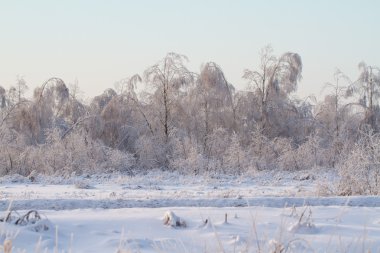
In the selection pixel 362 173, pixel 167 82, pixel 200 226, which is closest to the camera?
pixel 200 226

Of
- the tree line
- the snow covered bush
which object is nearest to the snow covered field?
the snow covered bush

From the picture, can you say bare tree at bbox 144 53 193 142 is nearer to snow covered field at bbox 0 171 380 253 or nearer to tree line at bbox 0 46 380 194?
tree line at bbox 0 46 380 194

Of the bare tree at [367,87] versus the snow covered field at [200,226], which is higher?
the bare tree at [367,87]

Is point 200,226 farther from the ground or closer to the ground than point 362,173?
closer to the ground

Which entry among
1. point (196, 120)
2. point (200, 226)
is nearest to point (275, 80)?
point (196, 120)

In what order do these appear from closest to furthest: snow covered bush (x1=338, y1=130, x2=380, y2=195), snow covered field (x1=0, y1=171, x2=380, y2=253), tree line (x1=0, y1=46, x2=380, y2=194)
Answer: snow covered field (x1=0, y1=171, x2=380, y2=253)
snow covered bush (x1=338, y1=130, x2=380, y2=195)
tree line (x1=0, y1=46, x2=380, y2=194)

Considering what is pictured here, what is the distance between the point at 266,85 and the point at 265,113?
1.81 meters

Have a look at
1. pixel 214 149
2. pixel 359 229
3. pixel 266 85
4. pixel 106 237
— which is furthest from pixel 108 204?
pixel 266 85

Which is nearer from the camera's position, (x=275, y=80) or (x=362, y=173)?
(x=362, y=173)

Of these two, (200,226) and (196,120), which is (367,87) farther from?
(200,226)

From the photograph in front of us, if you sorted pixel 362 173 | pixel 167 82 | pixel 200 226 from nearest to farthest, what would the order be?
pixel 200 226, pixel 362 173, pixel 167 82

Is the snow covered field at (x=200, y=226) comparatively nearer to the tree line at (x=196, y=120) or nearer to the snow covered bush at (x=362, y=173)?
the snow covered bush at (x=362, y=173)

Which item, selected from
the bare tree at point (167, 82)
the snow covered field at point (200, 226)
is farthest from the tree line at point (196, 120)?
the snow covered field at point (200, 226)

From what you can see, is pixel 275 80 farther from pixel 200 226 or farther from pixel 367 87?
pixel 200 226
